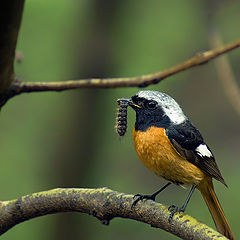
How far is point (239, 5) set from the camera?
7660mm

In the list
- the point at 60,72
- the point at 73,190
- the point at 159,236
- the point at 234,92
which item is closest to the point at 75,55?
the point at 60,72

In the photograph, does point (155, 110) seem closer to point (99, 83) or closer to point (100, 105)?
point (99, 83)

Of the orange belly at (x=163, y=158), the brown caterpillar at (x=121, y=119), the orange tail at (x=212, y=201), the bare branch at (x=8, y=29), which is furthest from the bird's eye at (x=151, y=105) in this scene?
the bare branch at (x=8, y=29)

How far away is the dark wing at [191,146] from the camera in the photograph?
3217 mm

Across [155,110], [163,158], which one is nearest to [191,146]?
[163,158]

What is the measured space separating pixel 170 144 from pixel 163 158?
11cm

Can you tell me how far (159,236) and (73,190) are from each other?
21.1ft

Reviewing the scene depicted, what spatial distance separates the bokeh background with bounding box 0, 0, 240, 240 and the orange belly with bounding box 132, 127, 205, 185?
3.46 m

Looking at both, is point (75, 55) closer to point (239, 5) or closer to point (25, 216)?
point (239, 5)

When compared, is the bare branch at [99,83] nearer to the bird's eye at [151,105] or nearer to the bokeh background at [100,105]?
the bird's eye at [151,105]

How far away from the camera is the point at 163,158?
3.19 meters

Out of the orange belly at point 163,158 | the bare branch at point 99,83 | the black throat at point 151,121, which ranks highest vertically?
the bare branch at point 99,83

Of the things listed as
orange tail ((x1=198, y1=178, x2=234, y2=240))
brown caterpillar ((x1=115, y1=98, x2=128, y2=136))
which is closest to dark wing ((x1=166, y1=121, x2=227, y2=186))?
orange tail ((x1=198, y1=178, x2=234, y2=240))

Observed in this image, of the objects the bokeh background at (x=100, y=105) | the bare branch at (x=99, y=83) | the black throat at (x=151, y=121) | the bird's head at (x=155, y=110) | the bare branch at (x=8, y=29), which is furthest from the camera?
the bokeh background at (x=100, y=105)
